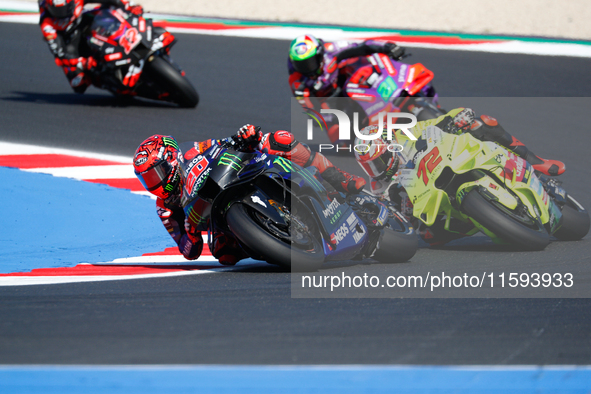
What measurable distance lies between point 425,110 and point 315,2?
8229 mm

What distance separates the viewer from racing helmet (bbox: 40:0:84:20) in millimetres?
9445

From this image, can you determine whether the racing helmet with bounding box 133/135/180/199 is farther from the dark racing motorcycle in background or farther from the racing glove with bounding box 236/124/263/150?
the dark racing motorcycle in background

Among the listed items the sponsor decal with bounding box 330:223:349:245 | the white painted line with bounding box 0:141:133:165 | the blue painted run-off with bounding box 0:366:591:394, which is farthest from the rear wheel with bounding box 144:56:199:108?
the blue painted run-off with bounding box 0:366:591:394

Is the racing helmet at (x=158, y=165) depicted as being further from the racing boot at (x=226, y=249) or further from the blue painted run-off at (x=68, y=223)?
the blue painted run-off at (x=68, y=223)

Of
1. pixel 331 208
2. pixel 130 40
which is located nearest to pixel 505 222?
pixel 331 208

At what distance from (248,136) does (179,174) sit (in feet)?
1.73

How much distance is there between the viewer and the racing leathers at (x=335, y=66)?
8258 millimetres

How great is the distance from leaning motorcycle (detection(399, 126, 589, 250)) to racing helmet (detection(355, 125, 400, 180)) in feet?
0.40

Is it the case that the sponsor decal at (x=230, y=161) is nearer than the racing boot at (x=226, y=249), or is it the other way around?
the sponsor decal at (x=230, y=161)

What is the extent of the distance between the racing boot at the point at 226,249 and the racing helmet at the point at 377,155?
1.19 m

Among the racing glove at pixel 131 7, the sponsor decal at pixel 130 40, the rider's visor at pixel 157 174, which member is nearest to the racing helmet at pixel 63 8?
the racing glove at pixel 131 7

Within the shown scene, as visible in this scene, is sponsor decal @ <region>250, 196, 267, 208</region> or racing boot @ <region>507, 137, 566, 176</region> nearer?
sponsor decal @ <region>250, 196, 267, 208</region>

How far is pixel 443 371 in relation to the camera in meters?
2.76

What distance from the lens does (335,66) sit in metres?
8.27
